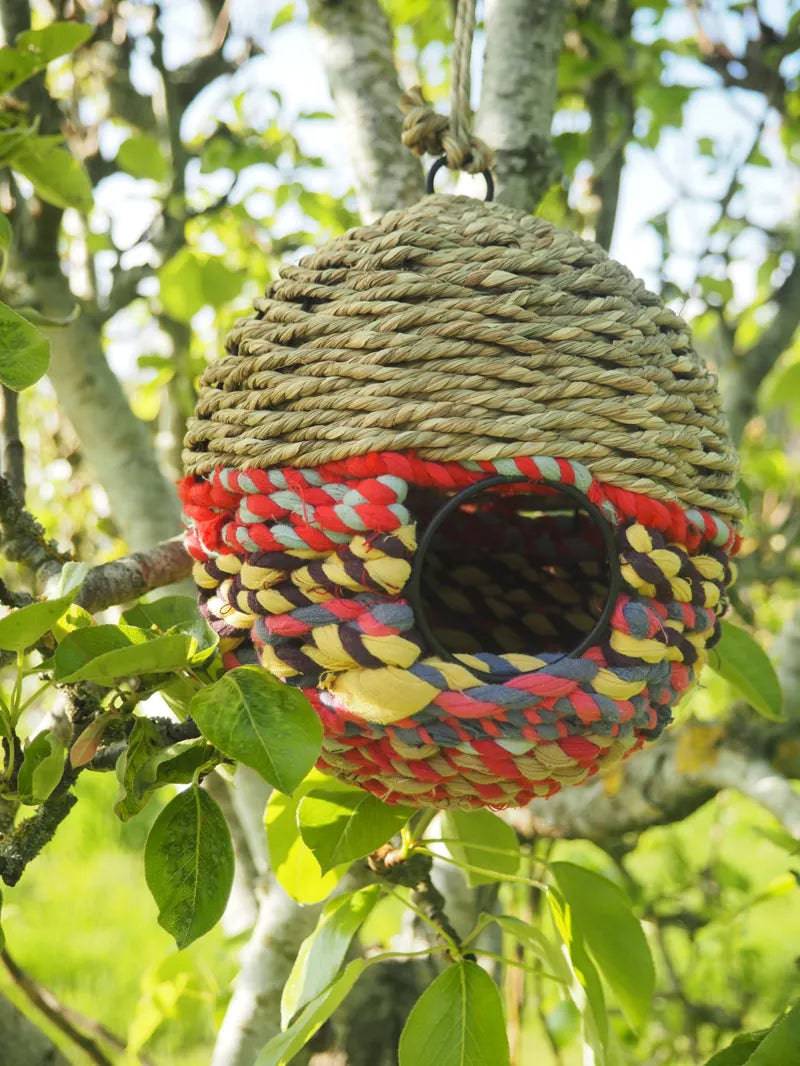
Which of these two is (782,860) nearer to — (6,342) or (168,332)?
(168,332)

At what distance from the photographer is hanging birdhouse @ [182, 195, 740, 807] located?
1.97 feet

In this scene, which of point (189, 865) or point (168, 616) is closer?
point (189, 865)

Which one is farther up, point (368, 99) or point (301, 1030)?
point (368, 99)

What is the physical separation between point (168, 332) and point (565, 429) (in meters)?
1.38

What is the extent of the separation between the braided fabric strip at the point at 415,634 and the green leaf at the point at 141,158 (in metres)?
0.87

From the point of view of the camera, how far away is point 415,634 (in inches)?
24.5

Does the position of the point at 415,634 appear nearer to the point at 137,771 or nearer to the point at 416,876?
the point at 137,771

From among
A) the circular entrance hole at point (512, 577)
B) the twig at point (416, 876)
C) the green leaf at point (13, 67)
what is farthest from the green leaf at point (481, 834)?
the green leaf at point (13, 67)

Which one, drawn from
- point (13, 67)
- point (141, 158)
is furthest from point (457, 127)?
point (141, 158)

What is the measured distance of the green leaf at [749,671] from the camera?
0.89m

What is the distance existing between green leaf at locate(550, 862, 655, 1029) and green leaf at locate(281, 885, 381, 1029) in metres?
0.16

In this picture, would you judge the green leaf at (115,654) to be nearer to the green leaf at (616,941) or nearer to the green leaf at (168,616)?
the green leaf at (168,616)

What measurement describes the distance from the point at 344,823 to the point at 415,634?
0.63ft

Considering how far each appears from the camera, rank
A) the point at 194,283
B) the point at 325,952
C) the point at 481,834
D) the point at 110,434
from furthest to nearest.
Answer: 1. the point at 194,283
2. the point at 110,434
3. the point at 481,834
4. the point at 325,952
